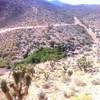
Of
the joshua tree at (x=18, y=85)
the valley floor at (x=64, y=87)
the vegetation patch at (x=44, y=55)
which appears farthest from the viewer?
the vegetation patch at (x=44, y=55)

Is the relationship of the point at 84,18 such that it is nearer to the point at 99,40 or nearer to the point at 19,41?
the point at 99,40

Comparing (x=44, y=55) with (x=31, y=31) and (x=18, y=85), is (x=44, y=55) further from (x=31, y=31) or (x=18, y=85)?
(x=18, y=85)

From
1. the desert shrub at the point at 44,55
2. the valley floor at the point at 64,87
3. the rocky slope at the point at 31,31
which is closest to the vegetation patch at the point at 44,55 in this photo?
Answer: the desert shrub at the point at 44,55

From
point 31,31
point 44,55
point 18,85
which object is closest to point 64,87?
point 18,85

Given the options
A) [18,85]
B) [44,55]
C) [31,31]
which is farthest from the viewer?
[31,31]

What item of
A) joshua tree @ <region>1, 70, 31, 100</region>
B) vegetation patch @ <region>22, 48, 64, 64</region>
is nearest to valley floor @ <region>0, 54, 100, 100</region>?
joshua tree @ <region>1, 70, 31, 100</region>

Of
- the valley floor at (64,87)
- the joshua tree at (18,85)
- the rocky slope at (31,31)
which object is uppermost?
the joshua tree at (18,85)

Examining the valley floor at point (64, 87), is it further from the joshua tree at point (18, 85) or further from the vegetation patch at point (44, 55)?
the vegetation patch at point (44, 55)

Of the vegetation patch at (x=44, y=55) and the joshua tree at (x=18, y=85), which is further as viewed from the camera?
the vegetation patch at (x=44, y=55)

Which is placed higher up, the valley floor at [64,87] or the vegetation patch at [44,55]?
the valley floor at [64,87]

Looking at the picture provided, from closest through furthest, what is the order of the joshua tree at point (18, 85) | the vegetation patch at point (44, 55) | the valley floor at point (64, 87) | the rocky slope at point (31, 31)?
the joshua tree at point (18, 85), the valley floor at point (64, 87), the vegetation patch at point (44, 55), the rocky slope at point (31, 31)
